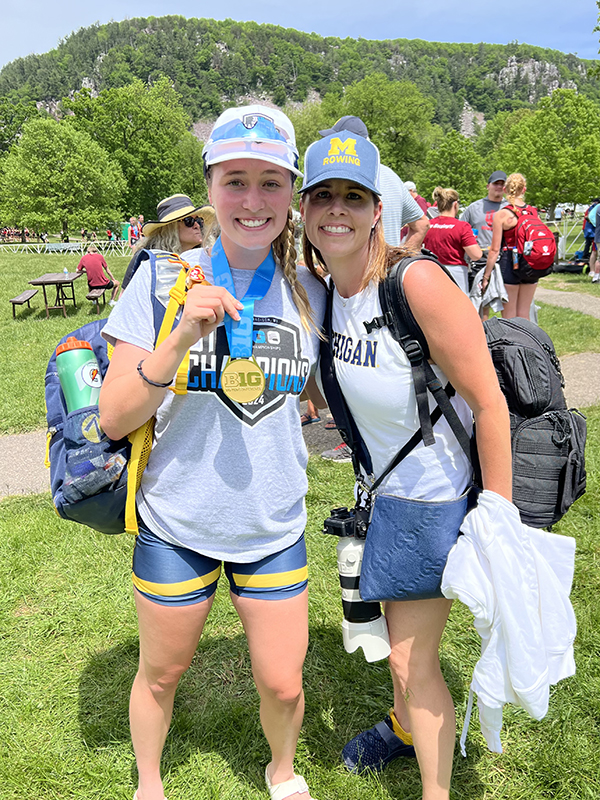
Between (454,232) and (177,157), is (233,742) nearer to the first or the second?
(454,232)

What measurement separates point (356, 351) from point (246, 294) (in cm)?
36

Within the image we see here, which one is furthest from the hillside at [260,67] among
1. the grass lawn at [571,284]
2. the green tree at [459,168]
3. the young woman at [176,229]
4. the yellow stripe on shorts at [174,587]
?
the yellow stripe on shorts at [174,587]

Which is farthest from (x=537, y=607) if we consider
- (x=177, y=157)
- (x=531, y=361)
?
(x=177, y=157)

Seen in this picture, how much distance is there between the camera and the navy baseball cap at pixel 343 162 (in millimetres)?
1646

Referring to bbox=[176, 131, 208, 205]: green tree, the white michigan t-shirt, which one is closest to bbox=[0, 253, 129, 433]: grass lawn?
the white michigan t-shirt

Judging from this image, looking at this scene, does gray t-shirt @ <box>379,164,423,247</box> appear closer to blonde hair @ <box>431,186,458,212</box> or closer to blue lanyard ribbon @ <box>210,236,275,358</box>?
blue lanyard ribbon @ <box>210,236,275,358</box>

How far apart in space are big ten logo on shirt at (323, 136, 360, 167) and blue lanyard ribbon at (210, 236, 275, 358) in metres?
0.31

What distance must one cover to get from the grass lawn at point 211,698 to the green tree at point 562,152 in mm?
25365

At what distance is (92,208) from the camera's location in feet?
127

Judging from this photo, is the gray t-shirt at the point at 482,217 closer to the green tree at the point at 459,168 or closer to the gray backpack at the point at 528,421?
the gray backpack at the point at 528,421

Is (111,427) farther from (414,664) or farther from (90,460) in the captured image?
(414,664)

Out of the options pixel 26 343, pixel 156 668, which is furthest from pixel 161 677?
pixel 26 343

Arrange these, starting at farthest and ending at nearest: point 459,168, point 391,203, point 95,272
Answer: point 459,168, point 95,272, point 391,203

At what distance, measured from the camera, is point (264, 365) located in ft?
5.53
